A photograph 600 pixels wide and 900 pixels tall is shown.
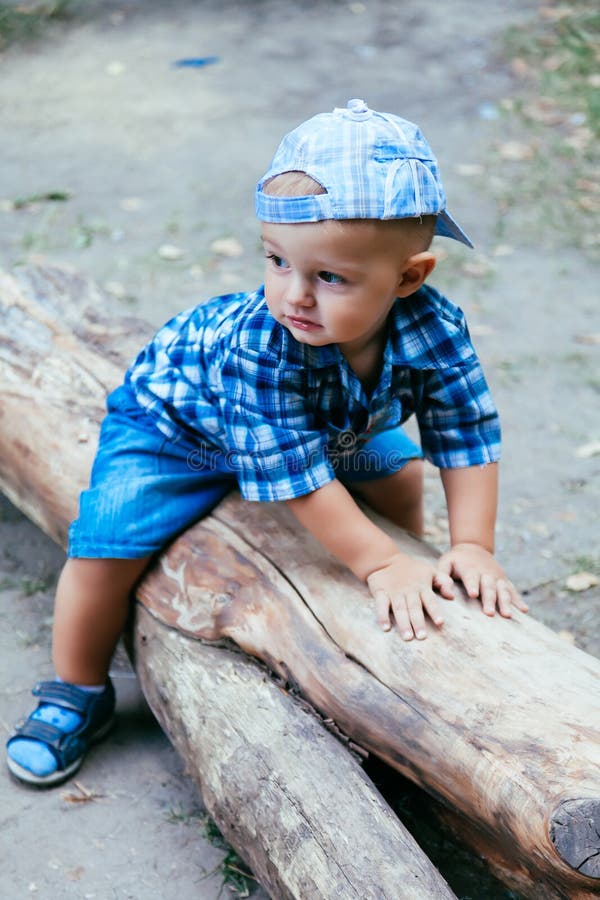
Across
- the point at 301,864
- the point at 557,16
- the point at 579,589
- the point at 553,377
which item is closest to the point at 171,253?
the point at 553,377

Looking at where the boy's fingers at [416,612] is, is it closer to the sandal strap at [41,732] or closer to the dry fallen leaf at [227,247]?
the sandal strap at [41,732]

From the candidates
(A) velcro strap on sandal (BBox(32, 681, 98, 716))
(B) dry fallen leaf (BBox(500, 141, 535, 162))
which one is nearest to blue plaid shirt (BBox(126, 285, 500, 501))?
(A) velcro strap on sandal (BBox(32, 681, 98, 716))

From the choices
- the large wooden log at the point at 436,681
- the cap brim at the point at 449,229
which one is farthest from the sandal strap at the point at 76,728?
the cap brim at the point at 449,229

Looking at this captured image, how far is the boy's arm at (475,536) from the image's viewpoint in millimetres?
2232

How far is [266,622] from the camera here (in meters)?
2.26

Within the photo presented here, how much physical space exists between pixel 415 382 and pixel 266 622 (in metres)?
0.63

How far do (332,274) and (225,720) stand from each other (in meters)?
0.94

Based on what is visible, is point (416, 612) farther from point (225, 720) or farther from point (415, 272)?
point (415, 272)

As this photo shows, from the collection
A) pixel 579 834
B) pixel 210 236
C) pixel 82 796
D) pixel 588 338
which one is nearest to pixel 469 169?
pixel 210 236

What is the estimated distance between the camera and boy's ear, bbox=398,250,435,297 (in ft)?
6.83

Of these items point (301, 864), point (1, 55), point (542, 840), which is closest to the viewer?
point (542, 840)

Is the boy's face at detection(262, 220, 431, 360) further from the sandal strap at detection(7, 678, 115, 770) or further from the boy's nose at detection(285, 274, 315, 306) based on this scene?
the sandal strap at detection(7, 678, 115, 770)

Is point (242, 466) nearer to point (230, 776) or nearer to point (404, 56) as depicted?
point (230, 776)

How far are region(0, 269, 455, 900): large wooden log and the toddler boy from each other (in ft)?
0.67
